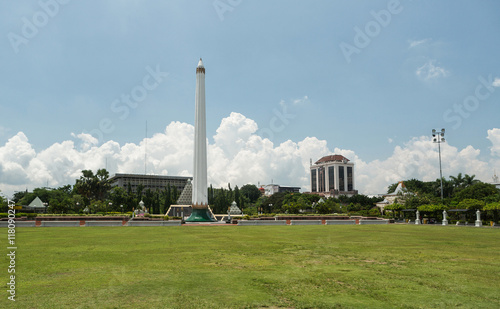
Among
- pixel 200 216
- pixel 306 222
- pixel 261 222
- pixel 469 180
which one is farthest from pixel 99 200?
pixel 469 180

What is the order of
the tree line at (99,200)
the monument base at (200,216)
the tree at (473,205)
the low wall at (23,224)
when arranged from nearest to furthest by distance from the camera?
the low wall at (23,224), the tree at (473,205), the monument base at (200,216), the tree line at (99,200)

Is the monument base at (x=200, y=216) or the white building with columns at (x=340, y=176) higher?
the white building with columns at (x=340, y=176)

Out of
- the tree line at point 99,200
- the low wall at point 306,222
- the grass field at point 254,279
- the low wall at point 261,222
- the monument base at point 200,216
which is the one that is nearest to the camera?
the grass field at point 254,279

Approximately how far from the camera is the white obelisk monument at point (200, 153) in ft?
188

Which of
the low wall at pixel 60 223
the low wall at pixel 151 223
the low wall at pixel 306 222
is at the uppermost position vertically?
the low wall at pixel 60 223

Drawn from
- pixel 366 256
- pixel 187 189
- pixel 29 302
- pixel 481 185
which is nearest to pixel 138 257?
pixel 29 302

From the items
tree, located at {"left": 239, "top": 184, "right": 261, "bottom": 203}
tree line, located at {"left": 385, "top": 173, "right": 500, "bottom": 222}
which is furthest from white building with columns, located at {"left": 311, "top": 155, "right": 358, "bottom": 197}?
tree line, located at {"left": 385, "top": 173, "right": 500, "bottom": 222}

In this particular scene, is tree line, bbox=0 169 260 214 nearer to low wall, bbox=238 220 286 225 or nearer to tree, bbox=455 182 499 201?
low wall, bbox=238 220 286 225

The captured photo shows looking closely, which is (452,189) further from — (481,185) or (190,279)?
(190,279)

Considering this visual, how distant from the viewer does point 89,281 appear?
375 inches

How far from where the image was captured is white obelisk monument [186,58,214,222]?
5738 centimetres

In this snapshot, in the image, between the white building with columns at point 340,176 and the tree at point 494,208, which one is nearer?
the tree at point 494,208

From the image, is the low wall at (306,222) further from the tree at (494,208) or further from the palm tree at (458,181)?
the palm tree at (458,181)

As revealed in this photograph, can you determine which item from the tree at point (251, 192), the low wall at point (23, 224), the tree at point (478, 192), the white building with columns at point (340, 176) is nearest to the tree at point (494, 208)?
the tree at point (478, 192)
